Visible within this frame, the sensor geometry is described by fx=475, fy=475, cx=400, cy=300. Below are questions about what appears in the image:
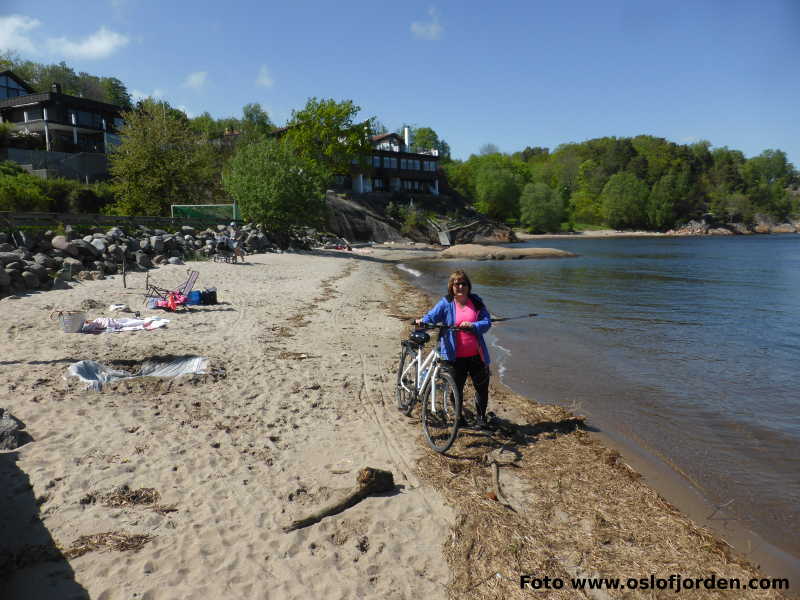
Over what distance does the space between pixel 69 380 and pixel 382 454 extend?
5.00 meters

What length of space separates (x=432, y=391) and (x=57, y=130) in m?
61.4

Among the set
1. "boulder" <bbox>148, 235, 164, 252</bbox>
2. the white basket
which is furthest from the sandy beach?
"boulder" <bbox>148, 235, 164, 252</bbox>

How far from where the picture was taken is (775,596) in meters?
3.82

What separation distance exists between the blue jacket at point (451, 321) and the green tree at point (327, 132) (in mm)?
50082

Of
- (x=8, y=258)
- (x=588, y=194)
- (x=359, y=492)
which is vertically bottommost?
(x=359, y=492)

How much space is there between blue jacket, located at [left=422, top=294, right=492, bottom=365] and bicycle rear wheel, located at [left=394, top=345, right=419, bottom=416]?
0.84 metres

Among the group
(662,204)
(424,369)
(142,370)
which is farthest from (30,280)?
(662,204)

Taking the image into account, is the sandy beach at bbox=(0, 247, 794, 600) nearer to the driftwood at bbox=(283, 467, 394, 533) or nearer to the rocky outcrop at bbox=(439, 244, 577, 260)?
the driftwood at bbox=(283, 467, 394, 533)

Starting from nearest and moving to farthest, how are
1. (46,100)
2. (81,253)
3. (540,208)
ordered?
1. (81,253)
2. (46,100)
3. (540,208)

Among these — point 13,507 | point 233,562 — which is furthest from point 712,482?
point 13,507

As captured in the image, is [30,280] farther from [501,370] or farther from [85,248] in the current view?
[501,370]

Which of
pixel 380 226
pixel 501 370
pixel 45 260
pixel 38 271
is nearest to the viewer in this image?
pixel 501 370

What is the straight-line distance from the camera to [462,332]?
5.87 m

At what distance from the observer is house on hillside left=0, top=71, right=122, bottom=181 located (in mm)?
39688
